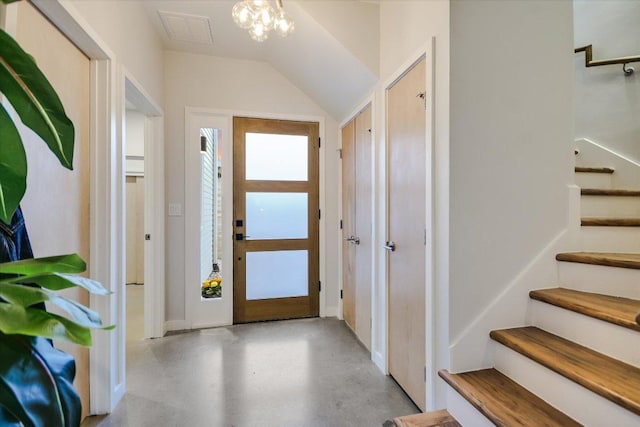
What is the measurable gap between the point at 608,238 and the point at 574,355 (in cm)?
84

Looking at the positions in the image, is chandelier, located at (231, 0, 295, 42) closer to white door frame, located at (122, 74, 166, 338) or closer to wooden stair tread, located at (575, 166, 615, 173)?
white door frame, located at (122, 74, 166, 338)

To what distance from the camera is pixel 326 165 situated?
131 inches

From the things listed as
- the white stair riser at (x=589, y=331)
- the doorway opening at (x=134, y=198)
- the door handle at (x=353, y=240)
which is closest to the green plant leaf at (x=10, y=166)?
the white stair riser at (x=589, y=331)

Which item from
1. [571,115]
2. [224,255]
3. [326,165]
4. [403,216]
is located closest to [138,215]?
[224,255]

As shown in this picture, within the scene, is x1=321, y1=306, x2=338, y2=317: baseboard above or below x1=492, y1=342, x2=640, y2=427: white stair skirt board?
below

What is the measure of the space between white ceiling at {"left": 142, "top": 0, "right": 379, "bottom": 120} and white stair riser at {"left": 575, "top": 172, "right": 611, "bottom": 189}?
66.1 inches

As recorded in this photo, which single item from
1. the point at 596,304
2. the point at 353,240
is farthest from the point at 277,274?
the point at 596,304

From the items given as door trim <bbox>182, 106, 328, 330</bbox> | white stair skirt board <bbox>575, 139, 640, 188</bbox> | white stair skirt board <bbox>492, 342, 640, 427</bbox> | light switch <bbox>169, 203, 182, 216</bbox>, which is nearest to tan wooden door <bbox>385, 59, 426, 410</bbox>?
white stair skirt board <bbox>492, 342, 640, 427</bbox>

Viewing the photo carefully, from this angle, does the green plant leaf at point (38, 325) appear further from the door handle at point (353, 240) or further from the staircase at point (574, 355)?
the door handle at point (353, 240)

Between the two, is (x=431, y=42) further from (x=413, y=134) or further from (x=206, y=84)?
(x=206, y=84)

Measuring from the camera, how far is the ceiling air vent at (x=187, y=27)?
2447 millimetres

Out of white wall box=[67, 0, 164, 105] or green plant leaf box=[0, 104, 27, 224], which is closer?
green plant leaf box=[0, 104, 27, 224]

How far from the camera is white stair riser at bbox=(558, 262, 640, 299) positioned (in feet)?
4.25

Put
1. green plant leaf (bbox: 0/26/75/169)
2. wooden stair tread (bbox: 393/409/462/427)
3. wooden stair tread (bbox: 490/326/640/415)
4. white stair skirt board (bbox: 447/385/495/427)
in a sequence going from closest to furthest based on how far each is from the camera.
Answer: green plant leaf (bbox: 0/26/75/169), wooden stair tread (bbox: 490/326/640/415), white stair skirt board (bbox: 447/385/495/427), wooden stair tread (bbox: 393/409/462/427)
